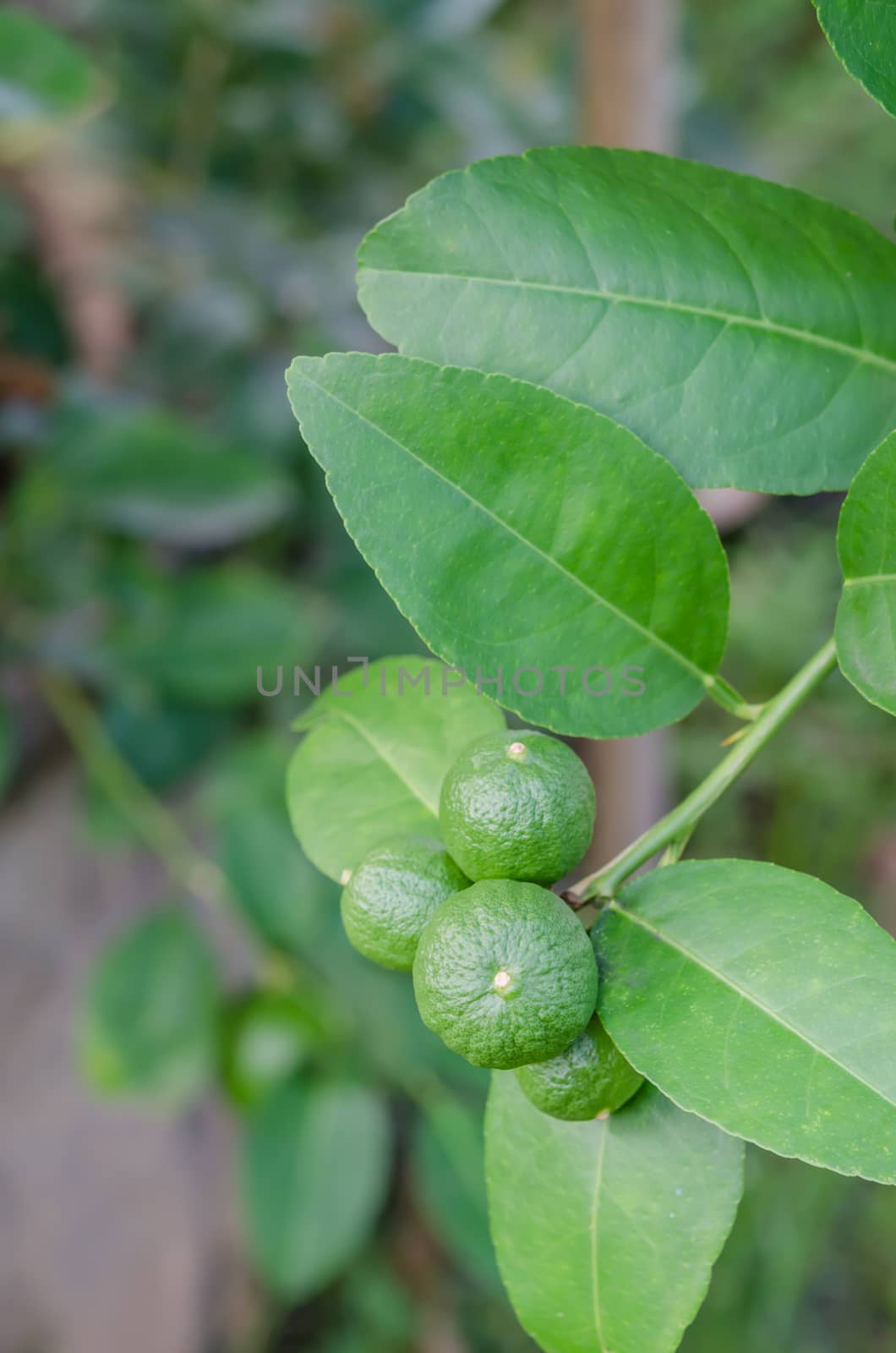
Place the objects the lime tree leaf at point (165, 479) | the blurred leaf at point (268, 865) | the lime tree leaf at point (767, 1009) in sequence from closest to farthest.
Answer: the lime tree leaf at point (767, 1009) → the blurred leaf at point (268, 865) → the lime tree leaf at point (165, 479)

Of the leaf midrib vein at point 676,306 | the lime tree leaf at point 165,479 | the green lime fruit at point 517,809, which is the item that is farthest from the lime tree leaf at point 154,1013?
the leaf midrib vein at point 676,306

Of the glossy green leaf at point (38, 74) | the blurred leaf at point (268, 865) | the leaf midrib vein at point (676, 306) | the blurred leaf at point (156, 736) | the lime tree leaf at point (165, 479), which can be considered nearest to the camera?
the leaf midrib vein at point (676, 306)

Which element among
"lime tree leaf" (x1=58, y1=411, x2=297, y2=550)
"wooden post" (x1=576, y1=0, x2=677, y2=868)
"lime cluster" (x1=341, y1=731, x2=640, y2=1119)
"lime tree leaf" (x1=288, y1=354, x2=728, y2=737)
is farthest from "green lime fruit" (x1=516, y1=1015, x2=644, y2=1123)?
"lime tree leaf" (x1=58, y1=411, x2=297, y2=550)

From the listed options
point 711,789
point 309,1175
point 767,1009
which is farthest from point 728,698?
point 309,1175

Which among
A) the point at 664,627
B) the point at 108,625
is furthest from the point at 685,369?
the point at 108,625

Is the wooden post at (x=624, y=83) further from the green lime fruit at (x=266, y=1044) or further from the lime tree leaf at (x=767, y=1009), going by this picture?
the lime tree leaf at (x=767, y=1009)

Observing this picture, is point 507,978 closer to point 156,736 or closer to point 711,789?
point 711,789
